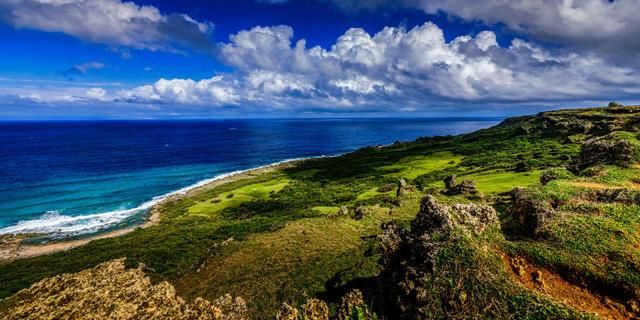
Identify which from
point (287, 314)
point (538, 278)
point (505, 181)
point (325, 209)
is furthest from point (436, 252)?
point (505, 181)

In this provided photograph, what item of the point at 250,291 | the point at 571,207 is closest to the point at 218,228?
the point at 250,291

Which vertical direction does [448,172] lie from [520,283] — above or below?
below

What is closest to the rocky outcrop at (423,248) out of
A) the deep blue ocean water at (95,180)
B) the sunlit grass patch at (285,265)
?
the sunlit grass patch at (285,265)

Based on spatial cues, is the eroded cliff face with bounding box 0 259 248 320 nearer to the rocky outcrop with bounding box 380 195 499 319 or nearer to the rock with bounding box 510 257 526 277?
the rocky outcrop with bounding box 380 195 499 319

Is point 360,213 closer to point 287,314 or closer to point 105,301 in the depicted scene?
point 287,314

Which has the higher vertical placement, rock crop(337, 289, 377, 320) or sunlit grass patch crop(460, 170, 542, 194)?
rock crop(337, 289, 377, 320)

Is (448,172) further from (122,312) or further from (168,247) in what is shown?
(122,312)

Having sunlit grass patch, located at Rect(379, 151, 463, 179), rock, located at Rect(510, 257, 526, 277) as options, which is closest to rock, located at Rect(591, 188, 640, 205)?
rock, located at Rect(510, 257, 526, 277)

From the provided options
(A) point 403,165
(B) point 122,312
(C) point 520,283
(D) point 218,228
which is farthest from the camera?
(A) point 403,165
